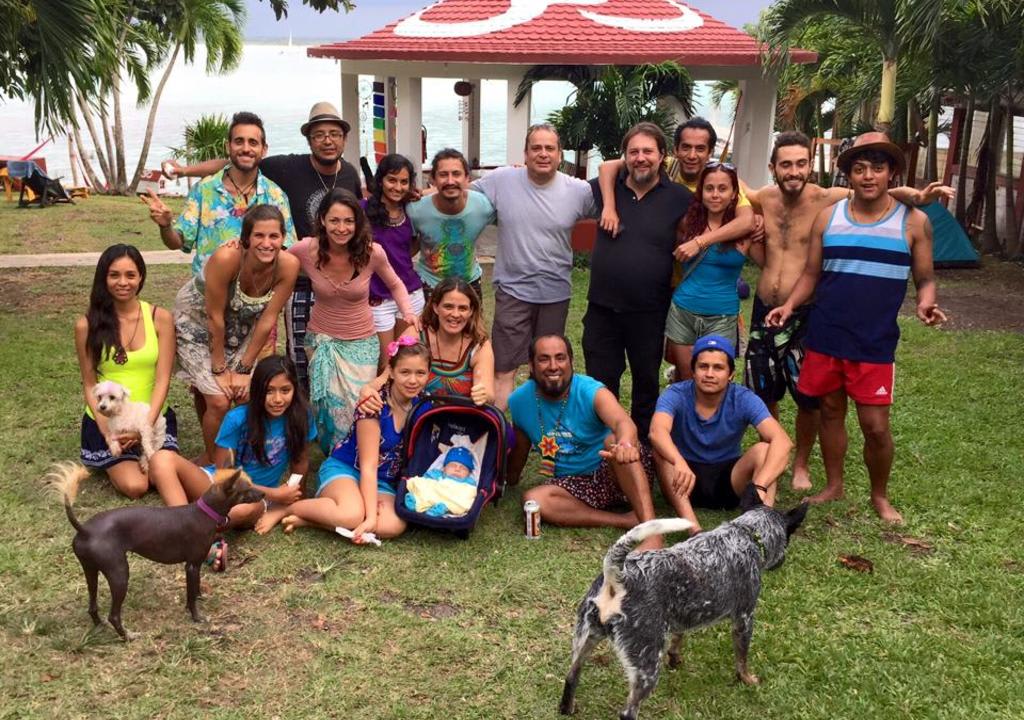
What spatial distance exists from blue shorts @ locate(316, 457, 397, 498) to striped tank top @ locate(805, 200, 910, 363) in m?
2.37

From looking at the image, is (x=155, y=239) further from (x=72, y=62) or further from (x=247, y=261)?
(x=247, y=261)

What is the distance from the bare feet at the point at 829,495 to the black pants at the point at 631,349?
1.00m

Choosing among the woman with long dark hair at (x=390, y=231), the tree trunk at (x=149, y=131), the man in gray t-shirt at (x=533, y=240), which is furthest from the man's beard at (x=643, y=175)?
the tree trunk at (x=149, y=131)

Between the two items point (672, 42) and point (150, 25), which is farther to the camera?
point (150, 25)

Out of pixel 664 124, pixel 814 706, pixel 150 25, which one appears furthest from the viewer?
pixel 150 25

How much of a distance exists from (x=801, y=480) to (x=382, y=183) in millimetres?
2912

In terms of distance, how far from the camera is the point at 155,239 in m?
13.9

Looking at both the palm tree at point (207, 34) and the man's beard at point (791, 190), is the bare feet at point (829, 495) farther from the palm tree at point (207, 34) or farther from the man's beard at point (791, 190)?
the palm tree at point (207, 34)

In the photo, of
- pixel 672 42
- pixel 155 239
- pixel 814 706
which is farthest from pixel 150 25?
pixel 814 706

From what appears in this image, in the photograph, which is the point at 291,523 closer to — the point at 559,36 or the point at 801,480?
the point at 801,480

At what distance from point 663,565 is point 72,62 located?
735cm

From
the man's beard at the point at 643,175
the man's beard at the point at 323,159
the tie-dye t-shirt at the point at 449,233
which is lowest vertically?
the tie-dye t-shirt at the point at 449,233

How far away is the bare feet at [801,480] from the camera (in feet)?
18.0

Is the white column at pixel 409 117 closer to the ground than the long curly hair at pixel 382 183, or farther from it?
farther from it
